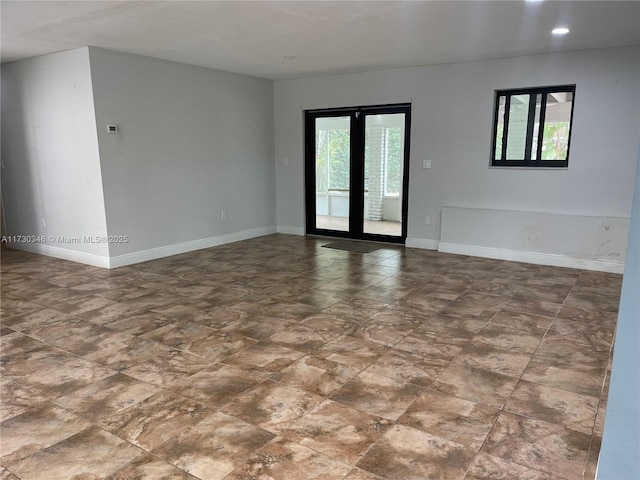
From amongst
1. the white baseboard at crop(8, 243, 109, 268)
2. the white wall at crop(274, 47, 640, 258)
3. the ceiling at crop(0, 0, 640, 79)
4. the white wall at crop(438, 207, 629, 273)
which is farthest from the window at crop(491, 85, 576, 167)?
the white baseboard at crop(8, 243, 109, 268)

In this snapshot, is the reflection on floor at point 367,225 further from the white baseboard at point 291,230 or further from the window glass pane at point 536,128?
the window glass pane at point 536,128

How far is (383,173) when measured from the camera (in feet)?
21.8

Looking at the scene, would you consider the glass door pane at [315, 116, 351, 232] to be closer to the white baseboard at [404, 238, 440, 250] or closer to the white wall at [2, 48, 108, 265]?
the white baseboard at [404, 238, 440, 250]

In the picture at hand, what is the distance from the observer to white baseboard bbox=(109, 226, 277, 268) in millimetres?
5348

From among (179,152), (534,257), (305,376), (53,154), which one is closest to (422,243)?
(534,257)

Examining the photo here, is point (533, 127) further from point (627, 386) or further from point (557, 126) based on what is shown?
point (627, 386)

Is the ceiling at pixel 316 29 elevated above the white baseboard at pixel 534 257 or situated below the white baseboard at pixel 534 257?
above

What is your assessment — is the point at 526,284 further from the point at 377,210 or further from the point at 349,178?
the point at 349,178

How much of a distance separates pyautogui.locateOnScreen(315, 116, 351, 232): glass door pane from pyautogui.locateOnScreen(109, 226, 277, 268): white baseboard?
39.2 inches

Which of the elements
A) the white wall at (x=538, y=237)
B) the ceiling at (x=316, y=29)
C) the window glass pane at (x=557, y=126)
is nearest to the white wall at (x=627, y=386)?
the ceiling at (x=316, y=29)

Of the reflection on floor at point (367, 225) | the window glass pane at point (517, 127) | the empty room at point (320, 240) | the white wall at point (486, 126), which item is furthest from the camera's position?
the reflection on floor at point (367, 225)

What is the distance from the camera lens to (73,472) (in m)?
1.89

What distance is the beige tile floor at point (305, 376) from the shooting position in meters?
1.98

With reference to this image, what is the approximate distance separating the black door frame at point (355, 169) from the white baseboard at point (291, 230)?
12cm
